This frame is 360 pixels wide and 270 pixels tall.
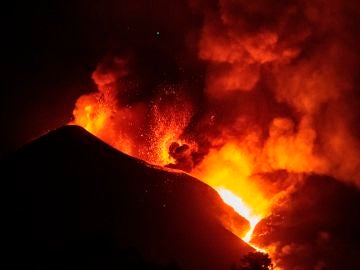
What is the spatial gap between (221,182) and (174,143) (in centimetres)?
799

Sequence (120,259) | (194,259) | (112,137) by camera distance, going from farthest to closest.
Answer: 1. (112,137)
2. (194,259)
3. (120,259)

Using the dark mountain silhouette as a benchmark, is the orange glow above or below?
above

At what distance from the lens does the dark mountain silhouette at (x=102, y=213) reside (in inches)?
866

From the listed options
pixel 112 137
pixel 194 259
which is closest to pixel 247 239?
pixel 194 259

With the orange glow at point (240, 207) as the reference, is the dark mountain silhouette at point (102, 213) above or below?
below

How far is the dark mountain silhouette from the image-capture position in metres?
22.0

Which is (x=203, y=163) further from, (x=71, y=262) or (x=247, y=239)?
(x=71, y=262)

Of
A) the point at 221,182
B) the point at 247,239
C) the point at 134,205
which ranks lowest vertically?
the point at 134,205

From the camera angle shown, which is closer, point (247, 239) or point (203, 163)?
point (247, 239)

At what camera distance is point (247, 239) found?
31.6 m

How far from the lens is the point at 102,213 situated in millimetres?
25281

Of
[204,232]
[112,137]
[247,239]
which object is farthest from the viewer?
[112,137]

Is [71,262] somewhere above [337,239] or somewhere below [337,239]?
below

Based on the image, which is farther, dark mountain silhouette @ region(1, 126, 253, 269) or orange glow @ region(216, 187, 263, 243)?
orange glow @ region(216, 187, 263, 243)
